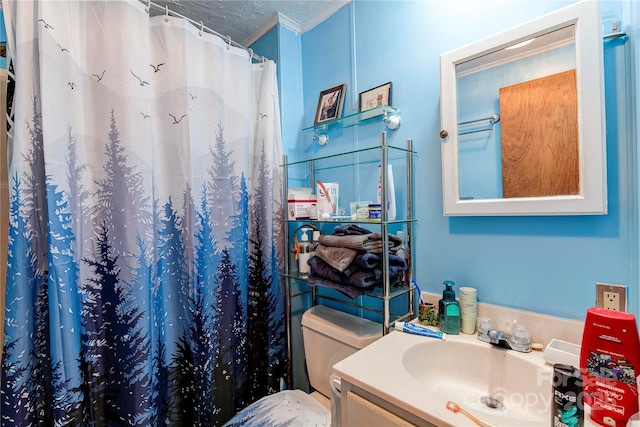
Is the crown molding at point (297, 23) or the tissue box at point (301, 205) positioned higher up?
the crown molding at point (297, 23)

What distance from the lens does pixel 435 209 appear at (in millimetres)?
1110

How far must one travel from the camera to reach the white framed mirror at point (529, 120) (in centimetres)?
77

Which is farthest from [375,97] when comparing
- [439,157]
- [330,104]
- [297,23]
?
[297,23]

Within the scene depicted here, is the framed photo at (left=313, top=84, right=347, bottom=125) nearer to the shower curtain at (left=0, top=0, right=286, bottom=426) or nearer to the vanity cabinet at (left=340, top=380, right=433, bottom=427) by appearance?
the shower curtain at (left=0, top=0, right=286, bottom=426)

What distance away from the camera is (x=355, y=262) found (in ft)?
3.51

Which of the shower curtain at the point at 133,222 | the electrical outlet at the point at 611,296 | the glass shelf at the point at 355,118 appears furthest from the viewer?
the glass shelf at the point at 355,118

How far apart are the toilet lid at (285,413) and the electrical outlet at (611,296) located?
95 cm

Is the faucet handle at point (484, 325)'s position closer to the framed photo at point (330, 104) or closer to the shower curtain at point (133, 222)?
the shower curtain at point (133, 222)

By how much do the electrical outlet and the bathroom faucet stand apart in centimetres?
20

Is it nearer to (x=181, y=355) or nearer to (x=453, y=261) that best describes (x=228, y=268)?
(x=181, y=355)

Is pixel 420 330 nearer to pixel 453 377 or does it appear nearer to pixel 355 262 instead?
pixel 453 377

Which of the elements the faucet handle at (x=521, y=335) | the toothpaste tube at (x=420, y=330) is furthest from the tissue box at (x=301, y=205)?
the faucet handle at (x=521, y=335)

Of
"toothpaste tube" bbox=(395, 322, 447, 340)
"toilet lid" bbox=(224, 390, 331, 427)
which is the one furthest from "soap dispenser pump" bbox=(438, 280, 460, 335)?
"toilet lid" bbox=(224, 390, 331, 427)

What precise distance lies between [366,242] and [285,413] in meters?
0.72
